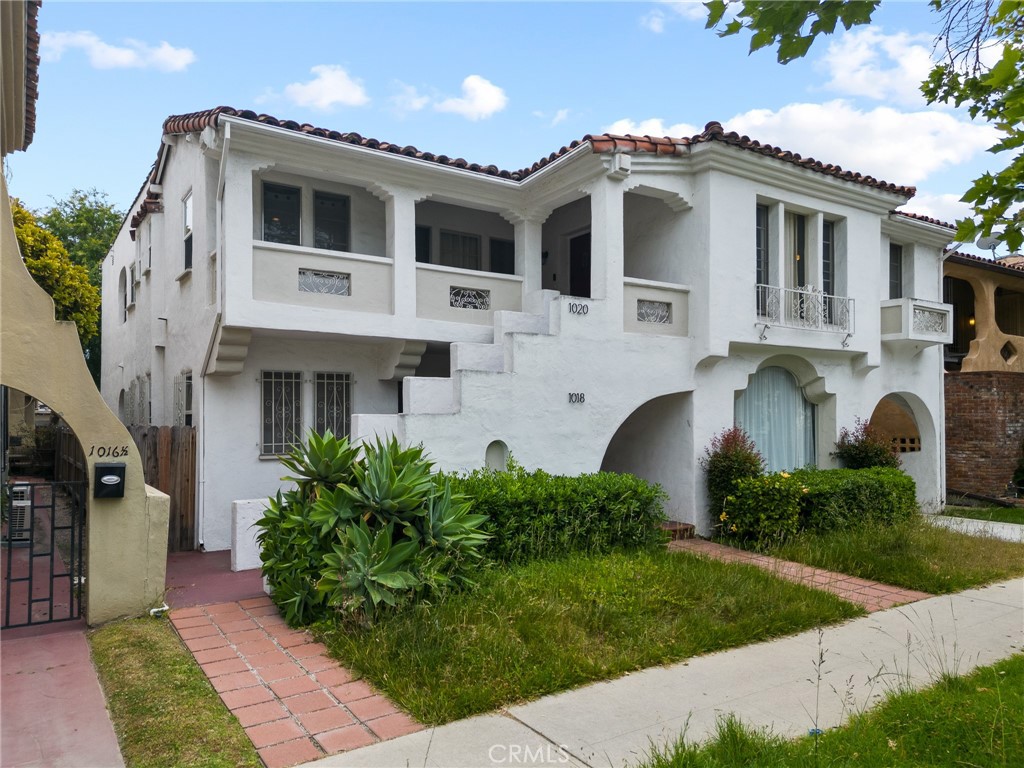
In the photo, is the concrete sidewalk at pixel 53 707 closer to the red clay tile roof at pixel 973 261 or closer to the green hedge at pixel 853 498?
the green hedge at pixel 853 498

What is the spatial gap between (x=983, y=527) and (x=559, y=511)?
886cm

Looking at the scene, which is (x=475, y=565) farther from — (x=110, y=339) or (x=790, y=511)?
(x=110, y=339)

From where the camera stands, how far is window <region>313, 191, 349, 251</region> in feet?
36.1

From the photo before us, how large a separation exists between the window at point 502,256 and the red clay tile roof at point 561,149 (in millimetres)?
2209

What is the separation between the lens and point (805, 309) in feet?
39.6

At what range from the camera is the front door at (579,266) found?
13508 millimetres

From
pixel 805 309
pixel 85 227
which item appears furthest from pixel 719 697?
pixel 85 227

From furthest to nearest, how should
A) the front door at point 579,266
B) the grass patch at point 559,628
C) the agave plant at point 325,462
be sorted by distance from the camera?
the front door at point 579,266, the agave plant at point 325,462, the grass patch at point 559,628

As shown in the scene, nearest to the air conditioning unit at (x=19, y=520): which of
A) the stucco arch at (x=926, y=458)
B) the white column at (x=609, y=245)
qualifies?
the white column at (x=609, y=245)

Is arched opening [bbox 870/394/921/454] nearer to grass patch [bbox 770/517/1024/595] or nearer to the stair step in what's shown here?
grass patch [bbox 770/517/1024/595]

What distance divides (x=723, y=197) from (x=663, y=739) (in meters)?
8.63

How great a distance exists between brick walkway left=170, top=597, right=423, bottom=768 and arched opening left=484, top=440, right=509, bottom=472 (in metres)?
3.39

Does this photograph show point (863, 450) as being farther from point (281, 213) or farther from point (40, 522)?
point (40, 522)

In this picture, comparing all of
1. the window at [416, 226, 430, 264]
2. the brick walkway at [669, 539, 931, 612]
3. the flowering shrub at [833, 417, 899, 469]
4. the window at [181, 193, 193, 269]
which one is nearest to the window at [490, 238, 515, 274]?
the window at [416, 226, 430, 264]
